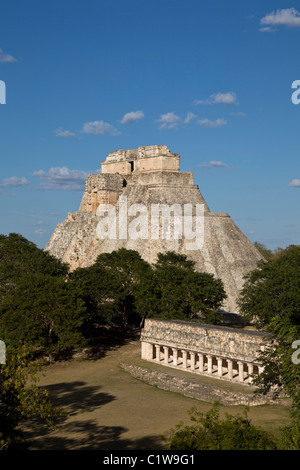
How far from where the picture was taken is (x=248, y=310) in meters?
34.2

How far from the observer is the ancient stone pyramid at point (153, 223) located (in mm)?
48125

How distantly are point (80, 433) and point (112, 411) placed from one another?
9.13 ft

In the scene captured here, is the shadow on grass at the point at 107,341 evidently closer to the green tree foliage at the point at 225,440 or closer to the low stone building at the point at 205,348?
the low stone building at the point at 205,348

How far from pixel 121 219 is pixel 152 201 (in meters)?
4.06

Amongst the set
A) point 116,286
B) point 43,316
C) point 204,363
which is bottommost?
point 204,363

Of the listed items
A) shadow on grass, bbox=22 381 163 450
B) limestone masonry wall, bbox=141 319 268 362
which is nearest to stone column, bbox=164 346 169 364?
limestone masonry wall, bbox=141 319 268 362

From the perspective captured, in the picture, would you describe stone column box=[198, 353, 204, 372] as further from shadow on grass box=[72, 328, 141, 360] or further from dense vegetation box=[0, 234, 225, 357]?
shadow on grass box=[72, 328, 141, 360]

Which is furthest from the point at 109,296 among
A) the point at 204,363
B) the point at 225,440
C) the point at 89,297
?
the point at 225,440

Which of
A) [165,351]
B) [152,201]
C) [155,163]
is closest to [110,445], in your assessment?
[165,351]

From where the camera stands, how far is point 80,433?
1945 cm

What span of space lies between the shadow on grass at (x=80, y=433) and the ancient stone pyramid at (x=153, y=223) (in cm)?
2261

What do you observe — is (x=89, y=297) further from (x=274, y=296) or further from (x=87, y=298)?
(x=274, y=296)

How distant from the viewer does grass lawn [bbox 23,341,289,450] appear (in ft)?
60.7
